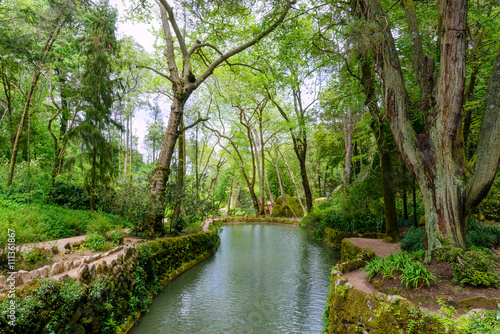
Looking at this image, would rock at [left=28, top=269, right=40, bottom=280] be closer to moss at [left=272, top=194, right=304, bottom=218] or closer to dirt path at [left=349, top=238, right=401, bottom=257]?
dirt path at [left=349, top=238, right=401, bottom=257]

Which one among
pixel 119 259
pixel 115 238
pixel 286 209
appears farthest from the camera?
pixel 286 209

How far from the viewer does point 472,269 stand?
3254 mm

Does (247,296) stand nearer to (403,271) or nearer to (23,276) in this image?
(403,271)

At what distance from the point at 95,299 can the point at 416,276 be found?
14.4 ft

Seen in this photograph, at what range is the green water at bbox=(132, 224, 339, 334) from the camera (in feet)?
14.0

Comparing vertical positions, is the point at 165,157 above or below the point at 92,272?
above

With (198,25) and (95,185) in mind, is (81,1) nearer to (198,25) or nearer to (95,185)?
(198,25)

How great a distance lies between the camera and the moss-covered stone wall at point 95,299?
2.48m

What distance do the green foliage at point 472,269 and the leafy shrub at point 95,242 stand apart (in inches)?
242

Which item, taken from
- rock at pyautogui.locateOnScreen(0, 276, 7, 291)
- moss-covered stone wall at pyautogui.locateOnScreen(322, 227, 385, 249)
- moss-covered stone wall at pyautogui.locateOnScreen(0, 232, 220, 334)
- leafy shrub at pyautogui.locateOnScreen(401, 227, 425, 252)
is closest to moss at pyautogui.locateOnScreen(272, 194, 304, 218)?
moss-covered stone wall at pyautogui.locateOnScreen(322, 227, 385, 249)

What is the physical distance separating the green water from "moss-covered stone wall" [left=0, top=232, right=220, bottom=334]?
397 millimetres

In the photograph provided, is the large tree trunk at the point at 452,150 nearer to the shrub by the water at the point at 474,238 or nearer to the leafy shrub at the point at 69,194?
the shrub by the water at the point at 474,238

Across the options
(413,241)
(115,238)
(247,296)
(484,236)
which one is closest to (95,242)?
(115,238)

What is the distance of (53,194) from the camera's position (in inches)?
347
